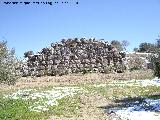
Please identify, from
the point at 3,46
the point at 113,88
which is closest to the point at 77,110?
the point at 3,46

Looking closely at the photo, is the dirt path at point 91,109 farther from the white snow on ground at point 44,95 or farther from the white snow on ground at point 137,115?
the white snow on ground at point 44,95

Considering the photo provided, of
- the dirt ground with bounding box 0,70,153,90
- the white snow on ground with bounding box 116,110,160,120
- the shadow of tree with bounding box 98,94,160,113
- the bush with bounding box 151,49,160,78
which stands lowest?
the white snow on ground with bounding box 116,110,160,120

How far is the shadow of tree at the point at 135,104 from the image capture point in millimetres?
23977

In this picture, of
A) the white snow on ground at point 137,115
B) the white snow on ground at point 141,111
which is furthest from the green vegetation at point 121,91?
the white snow on ground at point 137,115

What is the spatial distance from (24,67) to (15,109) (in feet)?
79.0

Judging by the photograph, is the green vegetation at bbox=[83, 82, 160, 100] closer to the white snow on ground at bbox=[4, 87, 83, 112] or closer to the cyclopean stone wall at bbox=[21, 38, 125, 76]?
the white snow on ground at bbox=[4, 87, 83, 112]

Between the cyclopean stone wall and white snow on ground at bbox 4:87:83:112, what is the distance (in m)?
13.6

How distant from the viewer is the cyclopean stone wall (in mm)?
48812

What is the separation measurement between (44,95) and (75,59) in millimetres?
18874

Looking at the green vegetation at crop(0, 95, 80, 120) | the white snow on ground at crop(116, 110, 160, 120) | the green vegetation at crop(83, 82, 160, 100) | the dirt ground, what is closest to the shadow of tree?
the white snow on ground at crop(116, 110, 160, 120)

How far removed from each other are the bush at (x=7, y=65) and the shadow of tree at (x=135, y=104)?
614 centimetres

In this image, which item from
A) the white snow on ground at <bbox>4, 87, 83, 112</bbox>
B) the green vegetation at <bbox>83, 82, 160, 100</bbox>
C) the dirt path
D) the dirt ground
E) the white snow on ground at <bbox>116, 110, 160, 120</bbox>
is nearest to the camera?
the white snow on ground at <bbox>116, 110, 160, 120</bbox>

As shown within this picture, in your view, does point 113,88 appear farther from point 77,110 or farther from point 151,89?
point 77,110

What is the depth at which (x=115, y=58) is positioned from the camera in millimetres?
50562
